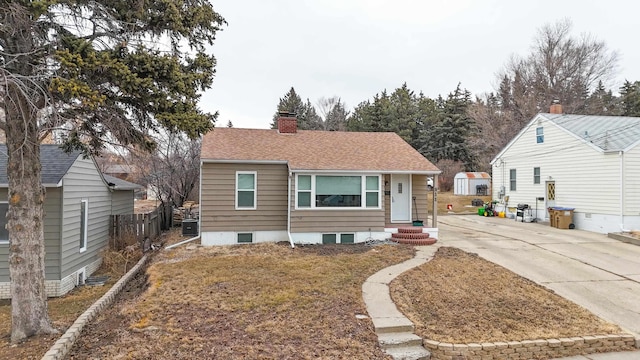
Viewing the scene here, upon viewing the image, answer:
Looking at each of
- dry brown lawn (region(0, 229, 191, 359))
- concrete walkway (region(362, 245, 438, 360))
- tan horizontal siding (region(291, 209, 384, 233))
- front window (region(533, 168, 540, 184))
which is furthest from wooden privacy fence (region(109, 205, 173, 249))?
front window (region(533, 168, 540, 184))

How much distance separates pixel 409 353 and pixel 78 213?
930cm

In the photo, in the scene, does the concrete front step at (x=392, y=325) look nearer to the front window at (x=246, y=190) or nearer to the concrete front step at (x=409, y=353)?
the concrete front step at (x=409, y=353)

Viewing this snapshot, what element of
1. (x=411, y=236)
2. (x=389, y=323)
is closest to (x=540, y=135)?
(x=411, y=236)

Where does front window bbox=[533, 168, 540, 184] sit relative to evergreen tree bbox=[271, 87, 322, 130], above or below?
below

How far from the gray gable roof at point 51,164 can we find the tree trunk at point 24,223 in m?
3.09

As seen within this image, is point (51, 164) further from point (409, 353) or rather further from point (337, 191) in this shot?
point (409, 353)

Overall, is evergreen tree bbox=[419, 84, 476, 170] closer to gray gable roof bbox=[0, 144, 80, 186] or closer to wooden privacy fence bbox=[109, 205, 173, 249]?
wooden privacy fence bbox=[109, 205, 173, 249]

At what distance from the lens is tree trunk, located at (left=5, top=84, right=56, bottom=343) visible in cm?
498

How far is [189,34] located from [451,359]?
601cm

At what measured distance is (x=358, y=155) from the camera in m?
12.9

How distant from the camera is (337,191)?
11.7 metres

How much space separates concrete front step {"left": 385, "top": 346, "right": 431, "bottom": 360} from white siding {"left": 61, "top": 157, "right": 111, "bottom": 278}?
27.1 feet

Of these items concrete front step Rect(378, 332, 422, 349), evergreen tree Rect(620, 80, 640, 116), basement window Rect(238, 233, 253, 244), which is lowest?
concrete front step Rect(378, 332, 422, 349)

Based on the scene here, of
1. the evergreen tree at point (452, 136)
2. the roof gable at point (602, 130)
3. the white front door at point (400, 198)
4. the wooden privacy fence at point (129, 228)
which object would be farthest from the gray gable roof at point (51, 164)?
the evergreen tree at point (452, 136)
